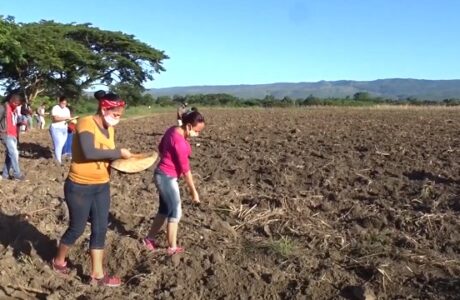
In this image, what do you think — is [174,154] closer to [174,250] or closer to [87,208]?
[174,250]

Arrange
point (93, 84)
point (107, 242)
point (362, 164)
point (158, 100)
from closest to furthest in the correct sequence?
1. point (107, 242)
2. point (362, 164)
3. point (93, 84)
4. point (158, 100)

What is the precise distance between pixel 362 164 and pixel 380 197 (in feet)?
8.24

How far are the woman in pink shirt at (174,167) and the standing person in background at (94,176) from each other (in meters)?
0.69

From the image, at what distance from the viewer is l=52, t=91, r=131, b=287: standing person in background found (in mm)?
5082

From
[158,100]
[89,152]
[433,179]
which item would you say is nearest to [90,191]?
[89,152]

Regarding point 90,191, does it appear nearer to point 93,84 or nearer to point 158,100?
point 93,84

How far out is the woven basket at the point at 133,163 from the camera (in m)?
5.38

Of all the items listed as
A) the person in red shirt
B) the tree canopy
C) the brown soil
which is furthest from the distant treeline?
the brown soil

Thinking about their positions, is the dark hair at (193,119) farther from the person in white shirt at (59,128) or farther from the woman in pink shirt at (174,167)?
the person in white shirt at (59,128)

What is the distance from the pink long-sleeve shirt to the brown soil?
0.80 meters

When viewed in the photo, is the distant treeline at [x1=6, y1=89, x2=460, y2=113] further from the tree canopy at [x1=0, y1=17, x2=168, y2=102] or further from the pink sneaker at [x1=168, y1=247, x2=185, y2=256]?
the pink sneaker at [x1=168, y1=247, x2=185, y2=256]

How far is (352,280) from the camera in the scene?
519cm

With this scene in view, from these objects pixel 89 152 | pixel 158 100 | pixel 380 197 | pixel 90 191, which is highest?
pixel 89 152

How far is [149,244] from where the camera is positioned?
19.9ft
